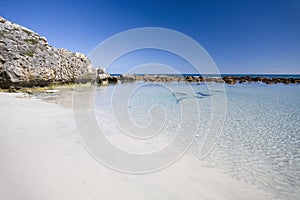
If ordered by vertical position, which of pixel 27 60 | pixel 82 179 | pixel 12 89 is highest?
pixel 27 60

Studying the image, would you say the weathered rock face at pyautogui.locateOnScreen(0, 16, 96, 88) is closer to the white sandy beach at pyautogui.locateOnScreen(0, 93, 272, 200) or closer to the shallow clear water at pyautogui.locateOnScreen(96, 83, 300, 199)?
the shallow clear water at pyautogui.locateOnScreen(96, 83, 300, 199)

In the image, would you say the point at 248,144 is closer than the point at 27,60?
Yes

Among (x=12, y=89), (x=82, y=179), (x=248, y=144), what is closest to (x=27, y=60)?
(x=12, y=89)

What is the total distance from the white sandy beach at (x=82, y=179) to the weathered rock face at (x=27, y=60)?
→ 441 inches

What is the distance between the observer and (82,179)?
266 centimetres

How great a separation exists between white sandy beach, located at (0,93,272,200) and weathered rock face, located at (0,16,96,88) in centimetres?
1120

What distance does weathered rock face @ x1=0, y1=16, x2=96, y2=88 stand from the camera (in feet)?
40.2

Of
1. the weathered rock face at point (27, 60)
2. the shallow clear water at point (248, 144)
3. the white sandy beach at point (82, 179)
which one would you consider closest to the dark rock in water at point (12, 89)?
the weathered rock face at point (27, 60)

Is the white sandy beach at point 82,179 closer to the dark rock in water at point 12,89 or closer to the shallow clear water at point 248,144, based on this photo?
the shallow clear water at point 248,144

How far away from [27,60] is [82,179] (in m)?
14.9

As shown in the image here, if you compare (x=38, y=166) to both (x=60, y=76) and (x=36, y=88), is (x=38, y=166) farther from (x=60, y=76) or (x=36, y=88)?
(x=60, y=76)

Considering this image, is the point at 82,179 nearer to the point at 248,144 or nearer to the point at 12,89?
the point at 248,144

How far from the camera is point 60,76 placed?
1767 cm

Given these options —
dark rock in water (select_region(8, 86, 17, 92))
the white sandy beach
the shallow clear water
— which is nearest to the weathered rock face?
dark rock in water (select_region(8, 86, 17, 92))
